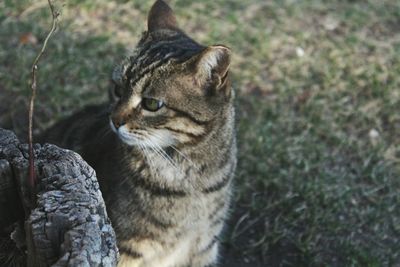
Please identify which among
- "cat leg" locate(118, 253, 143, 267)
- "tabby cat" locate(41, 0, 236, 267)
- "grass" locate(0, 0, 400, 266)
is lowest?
"grass" locate(0, 0, 400, 266)

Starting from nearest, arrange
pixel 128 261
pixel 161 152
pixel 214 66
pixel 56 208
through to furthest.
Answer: pixel 56 208
pixel 214 66
pixel 161 152
pixel 128 261

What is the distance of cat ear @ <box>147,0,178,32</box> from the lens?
3.00 m

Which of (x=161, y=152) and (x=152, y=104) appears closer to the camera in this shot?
(x=152, y=104)

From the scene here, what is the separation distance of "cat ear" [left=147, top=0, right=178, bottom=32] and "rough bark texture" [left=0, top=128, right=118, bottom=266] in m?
1.01

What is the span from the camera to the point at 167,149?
109 inches

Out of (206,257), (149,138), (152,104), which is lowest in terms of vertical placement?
(206,257)

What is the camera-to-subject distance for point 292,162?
13.6 ft

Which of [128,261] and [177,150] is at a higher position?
[177,150]

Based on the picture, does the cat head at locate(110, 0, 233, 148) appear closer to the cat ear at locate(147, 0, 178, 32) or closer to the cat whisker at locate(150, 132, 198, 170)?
the cat whisker at locate(150, 132, 198, 170)

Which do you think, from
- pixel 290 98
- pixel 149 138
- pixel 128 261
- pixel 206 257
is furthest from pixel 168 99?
pixel 290 98

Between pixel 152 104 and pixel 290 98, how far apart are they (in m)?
2.19

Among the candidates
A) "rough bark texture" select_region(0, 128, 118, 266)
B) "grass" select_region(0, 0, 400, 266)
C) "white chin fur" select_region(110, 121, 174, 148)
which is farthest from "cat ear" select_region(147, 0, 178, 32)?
"grass" select_region(0, 0, 400, 266)

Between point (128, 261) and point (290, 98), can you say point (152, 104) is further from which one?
point (290, 98)

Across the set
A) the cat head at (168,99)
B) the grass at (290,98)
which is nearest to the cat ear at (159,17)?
the cat head at (168,99)
